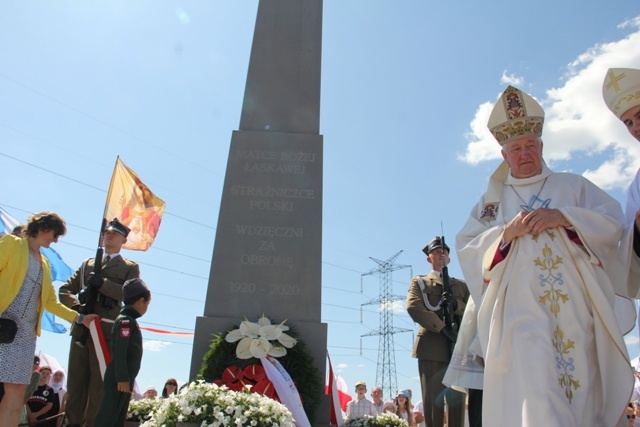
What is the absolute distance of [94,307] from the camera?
19.4 ft

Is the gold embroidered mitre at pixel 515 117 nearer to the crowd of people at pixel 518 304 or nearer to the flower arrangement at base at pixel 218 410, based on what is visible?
the crowd of people at pixel 518 304

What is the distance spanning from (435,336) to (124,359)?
3.17 meters

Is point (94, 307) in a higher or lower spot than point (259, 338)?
higher

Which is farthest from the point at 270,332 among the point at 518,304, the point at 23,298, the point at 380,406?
the point at 380,406

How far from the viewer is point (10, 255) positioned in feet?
15.4

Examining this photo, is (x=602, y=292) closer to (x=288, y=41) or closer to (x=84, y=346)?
(x=84, y=346)

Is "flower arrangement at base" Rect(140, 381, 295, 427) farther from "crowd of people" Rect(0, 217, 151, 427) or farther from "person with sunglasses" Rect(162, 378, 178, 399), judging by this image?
"person with sunglasses" Rect(162, 378, 178, 399)

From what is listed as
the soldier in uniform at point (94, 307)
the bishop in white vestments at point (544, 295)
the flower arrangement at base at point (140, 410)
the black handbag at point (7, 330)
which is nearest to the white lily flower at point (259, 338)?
the flower arrangement at base at point (140, 410)

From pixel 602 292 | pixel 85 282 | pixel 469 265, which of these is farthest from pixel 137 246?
pixel 602 292

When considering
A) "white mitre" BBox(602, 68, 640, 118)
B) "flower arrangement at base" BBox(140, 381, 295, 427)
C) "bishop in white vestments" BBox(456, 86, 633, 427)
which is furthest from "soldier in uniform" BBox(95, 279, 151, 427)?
"white mitre" BBox(602, 68, 640, 118)

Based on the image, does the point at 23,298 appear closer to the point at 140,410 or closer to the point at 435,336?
the point at 140,410

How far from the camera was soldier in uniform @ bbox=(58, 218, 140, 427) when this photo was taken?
17.9ft

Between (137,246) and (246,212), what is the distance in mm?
3776

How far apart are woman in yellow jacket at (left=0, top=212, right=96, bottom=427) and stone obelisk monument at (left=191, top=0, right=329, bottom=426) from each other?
154 centimetres
